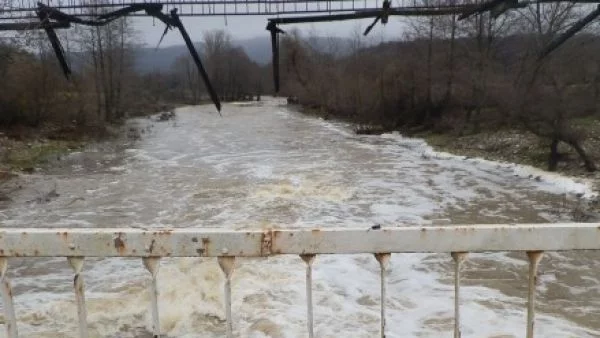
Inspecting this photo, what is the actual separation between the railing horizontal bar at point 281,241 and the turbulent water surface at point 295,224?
4645 mm

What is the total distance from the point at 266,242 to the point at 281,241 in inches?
2.4

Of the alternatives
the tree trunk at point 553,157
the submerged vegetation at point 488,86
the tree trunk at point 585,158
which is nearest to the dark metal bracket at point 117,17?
the submerged vegetation at point 488,86

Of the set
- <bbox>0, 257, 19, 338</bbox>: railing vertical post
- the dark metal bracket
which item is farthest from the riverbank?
<bbox>0, 257, 19, 338</bbox>: railing vertical post

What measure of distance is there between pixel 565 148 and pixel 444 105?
1109cm

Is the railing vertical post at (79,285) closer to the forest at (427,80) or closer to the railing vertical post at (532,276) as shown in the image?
the railing vertical post at (532,276)

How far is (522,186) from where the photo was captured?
15.2m

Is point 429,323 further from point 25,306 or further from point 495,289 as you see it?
point 25,306

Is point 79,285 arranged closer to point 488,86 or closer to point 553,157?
point 553,157

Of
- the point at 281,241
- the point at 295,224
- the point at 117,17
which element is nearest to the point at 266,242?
the point at 281,241

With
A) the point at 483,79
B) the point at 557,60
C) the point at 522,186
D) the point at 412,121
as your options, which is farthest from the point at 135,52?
the point at 522,186

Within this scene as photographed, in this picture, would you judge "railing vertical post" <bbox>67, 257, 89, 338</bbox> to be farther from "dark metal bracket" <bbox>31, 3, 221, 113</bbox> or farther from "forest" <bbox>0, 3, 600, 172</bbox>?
"forest" <bbox>0, 3, 600, 172</bbox>

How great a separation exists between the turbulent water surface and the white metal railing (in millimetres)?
4641

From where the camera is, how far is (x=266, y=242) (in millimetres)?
2195

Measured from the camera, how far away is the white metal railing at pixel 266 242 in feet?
7.09
